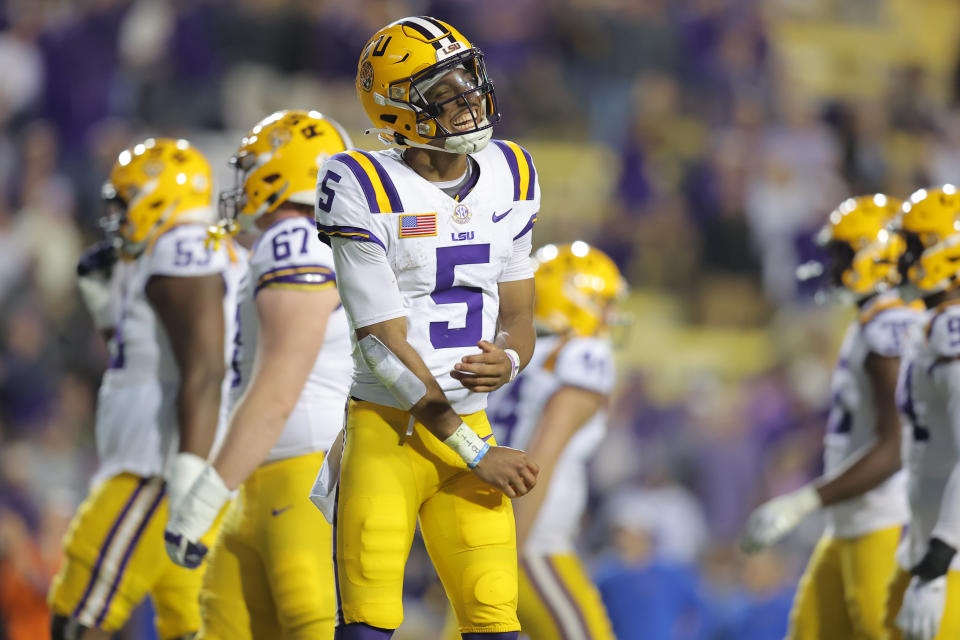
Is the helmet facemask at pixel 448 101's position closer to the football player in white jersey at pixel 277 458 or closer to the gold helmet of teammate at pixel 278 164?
the football player in white jersey at pixel 277 458

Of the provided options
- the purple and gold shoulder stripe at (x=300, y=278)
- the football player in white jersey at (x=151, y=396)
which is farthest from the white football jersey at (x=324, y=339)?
the football player in white jersey at (x=151, y=396)

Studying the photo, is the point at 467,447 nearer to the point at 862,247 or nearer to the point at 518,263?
the point at 518,263

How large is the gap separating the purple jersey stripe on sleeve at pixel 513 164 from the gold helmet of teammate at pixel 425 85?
105 millimetres

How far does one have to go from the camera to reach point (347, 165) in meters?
3.45

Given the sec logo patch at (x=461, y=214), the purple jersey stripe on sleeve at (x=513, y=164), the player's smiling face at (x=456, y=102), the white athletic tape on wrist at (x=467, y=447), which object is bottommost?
the white athletic tape on wrist at (x=467, y=447)

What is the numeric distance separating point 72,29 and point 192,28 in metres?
0.92

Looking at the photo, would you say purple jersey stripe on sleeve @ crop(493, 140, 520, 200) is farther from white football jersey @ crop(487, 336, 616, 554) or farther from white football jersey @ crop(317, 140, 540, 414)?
white football jersey @ crop(487, 336, 616, 554)

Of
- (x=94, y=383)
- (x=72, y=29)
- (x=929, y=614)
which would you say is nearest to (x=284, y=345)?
(x=929, y=614)

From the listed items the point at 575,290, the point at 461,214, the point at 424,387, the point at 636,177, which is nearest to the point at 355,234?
the point at 461,214

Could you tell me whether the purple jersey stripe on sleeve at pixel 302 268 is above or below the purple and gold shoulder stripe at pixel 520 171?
below

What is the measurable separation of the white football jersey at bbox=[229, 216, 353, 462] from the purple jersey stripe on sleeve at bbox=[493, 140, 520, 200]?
75 centimetres

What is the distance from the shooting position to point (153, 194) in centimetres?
507

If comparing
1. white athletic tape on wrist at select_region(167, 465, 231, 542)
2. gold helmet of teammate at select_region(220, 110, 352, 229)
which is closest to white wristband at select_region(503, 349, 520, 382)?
white athletic tape on wrist at select_region(167, 465, 231, 542)

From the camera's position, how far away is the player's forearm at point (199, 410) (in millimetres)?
4688
